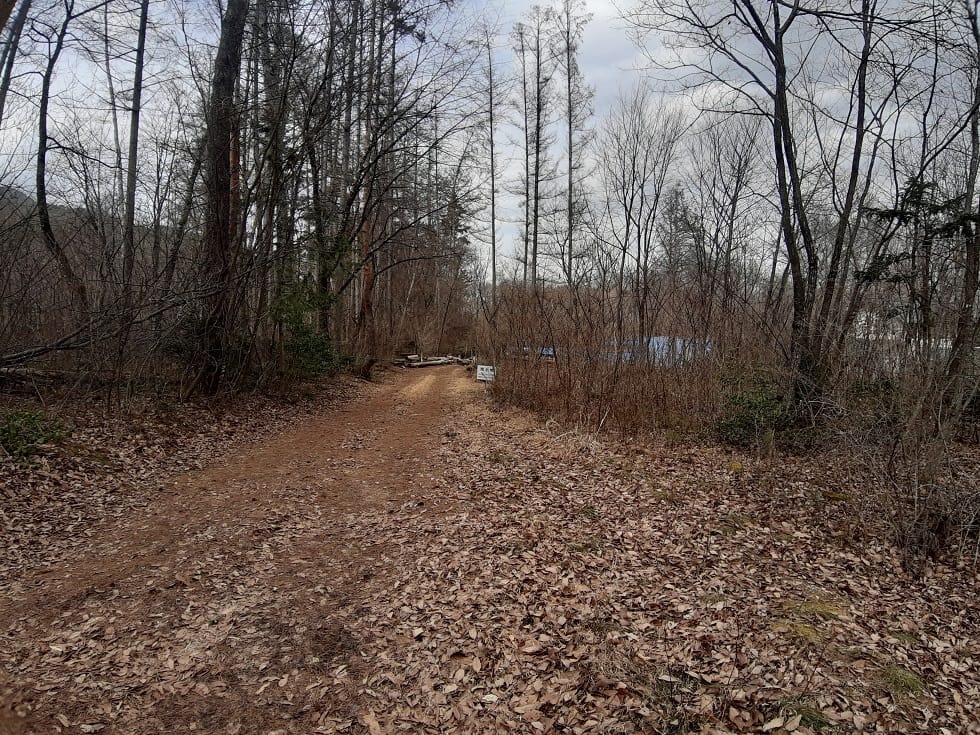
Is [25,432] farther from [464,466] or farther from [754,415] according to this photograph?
[754,415]

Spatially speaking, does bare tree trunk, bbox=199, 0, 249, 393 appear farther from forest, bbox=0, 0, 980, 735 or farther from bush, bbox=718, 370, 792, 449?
bush, bbox=718, 370, 792, 449

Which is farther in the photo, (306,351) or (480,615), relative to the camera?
(306,351)

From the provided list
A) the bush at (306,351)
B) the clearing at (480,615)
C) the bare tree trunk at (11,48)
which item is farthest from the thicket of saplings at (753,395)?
the bare tree trunk at (11,48)

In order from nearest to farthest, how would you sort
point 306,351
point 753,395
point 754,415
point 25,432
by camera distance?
point 25,432 < point 754,415 < point 753,395 < point 306,351

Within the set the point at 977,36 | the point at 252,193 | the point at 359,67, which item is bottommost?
the point at 252,193

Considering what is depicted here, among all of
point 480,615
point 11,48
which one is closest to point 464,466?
point 480,615

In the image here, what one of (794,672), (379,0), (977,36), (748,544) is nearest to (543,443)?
(748,544)

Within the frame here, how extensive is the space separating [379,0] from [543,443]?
445 inches

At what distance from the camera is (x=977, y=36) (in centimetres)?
808

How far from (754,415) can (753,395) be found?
0.46m

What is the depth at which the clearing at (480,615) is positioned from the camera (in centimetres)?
300

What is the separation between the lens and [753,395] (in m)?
8.55

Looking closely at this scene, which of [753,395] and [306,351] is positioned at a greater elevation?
[306,351]

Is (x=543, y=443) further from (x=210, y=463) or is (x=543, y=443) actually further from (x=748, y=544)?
(x=210, y=463)
